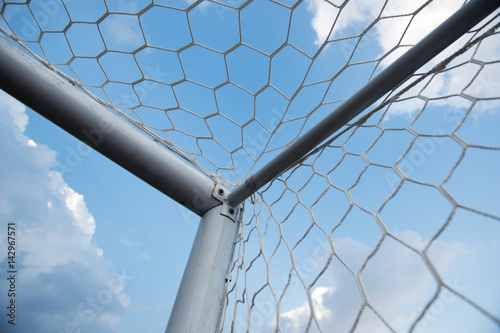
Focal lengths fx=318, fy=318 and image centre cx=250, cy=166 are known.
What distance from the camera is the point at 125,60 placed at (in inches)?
48.3

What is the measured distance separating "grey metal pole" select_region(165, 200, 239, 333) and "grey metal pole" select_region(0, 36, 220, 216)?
3.8 inches

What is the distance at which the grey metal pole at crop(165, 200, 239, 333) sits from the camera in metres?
0.92

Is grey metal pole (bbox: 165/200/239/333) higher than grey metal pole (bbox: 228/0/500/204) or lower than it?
lower

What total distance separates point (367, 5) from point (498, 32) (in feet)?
1.21

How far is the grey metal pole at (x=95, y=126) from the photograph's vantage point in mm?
939

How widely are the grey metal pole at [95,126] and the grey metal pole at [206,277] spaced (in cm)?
10

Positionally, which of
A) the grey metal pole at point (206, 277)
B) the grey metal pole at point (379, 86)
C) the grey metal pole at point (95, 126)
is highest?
the grey metal pole at point (379, 86)

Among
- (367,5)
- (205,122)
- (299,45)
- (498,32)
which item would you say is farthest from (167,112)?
(498,32)

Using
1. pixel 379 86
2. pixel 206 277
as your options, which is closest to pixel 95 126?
pixel 206 277

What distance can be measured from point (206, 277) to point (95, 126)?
58 cm

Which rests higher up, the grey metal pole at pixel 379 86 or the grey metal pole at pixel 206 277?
the grey metal pole at pixel 379 86

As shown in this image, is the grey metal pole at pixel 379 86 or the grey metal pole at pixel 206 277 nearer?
the grey metal pole at pixel 379 86

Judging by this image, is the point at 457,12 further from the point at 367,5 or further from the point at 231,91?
the point at 231,91

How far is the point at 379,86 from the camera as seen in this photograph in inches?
32.0
